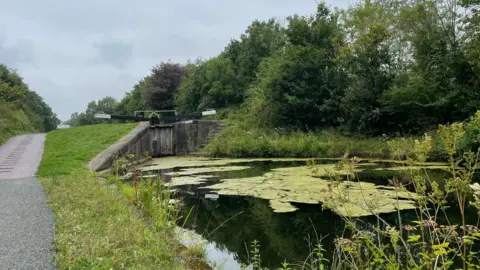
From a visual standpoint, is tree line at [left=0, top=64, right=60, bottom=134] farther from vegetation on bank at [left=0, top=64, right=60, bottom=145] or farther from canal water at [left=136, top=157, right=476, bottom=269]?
canal water at [left=136, top=157, right=476, bottom=269]

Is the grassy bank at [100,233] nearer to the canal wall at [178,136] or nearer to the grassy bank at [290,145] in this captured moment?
the grassy bank at [290,145]

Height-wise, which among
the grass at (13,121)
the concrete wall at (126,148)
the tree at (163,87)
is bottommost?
the concrete wall at (126,148)

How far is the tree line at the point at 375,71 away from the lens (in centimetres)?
1061

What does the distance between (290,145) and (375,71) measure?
12.3 feet

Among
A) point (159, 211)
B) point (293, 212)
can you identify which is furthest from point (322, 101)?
point (159, 211)

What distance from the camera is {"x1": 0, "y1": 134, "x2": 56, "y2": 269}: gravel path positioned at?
2.63 m

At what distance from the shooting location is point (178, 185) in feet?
23.8

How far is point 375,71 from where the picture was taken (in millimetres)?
12336

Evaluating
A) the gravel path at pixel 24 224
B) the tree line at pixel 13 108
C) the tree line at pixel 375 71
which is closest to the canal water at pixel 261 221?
the gravel path at pixel 24 224

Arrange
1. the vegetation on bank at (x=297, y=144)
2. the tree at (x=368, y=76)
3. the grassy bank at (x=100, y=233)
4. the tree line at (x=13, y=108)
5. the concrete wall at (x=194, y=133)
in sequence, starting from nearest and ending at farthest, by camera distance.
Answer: the grassy bank at (x=100, y=233)
the vegetation on bank at (x=297, y=144)
the tree at (x=368, y=76)
the concrete wall at (x=194, y=133)
the tree line at (x=13, y=108)

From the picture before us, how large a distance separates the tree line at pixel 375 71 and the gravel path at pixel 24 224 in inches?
374

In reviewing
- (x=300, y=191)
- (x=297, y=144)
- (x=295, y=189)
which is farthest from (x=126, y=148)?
(x=300, y=191)

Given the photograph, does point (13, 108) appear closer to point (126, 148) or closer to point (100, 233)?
point (126, 148)

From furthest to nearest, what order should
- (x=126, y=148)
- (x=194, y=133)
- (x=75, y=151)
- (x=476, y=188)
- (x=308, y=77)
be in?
(x=194, y=133)
(x=308, y=77)
(x=126, y=148)
(x=75, y=151)
(x=476, y=188)
